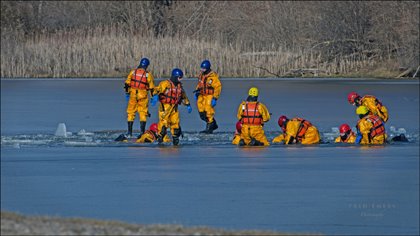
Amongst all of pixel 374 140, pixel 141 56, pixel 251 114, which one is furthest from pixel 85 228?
pixel 141 56

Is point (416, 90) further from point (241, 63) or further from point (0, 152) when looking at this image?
point (0, 152)

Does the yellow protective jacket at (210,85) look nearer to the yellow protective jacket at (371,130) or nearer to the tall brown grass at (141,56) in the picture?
the yellow protective jacket at (371,130)

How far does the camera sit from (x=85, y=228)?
1120 centimetres

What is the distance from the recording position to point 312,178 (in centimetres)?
1673

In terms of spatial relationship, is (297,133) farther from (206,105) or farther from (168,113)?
(206,105)

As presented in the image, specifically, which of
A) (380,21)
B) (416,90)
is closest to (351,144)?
(416,90)

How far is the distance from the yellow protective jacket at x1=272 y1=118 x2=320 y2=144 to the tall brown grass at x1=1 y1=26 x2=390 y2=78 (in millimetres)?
23171

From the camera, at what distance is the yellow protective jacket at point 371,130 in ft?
71.1

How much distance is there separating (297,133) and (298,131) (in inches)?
1.8

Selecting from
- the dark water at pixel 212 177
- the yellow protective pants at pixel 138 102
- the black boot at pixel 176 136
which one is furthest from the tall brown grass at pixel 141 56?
the black boot at pixel 176 136

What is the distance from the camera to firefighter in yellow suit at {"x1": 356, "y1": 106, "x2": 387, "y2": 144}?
21.7 meters

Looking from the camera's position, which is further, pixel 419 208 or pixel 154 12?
pixel 154 12

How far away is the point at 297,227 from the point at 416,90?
2607 cm

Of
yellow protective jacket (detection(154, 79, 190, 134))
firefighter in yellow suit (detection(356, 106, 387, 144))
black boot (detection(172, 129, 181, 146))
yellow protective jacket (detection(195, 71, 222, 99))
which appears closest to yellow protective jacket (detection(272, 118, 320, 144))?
firefighter in yellow suit (detection(356, 106, 387, 144))
